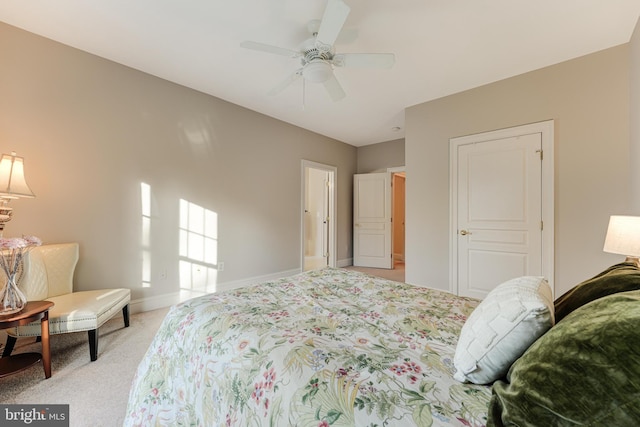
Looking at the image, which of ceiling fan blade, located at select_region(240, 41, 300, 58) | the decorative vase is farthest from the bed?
ceiling fan blade, located at select_region(240, 41, 300, 58)

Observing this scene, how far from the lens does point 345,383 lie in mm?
773

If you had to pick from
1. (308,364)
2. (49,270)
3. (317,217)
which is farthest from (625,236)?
(317,217)

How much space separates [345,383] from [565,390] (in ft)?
1.67

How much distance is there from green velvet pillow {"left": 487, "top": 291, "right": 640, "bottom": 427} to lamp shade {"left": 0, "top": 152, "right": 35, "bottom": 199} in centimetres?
305

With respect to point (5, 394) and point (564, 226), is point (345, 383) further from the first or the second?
point (564, 226)

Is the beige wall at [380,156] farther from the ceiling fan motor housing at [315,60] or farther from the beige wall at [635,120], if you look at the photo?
the ceiling fan motor housing at [315,60]

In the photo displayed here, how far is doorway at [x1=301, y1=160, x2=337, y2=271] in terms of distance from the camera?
4.93 meters

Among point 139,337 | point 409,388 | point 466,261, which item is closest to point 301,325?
point 409,388

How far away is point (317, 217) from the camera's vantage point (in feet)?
22.9

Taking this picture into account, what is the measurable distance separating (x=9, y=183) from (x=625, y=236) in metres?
4.36

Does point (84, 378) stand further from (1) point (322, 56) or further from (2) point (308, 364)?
(1) point (322, 56)

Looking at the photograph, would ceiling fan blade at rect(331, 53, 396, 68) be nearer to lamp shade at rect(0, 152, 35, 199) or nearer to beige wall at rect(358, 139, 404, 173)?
lamp shade at rect(0, 152, 35, 199)

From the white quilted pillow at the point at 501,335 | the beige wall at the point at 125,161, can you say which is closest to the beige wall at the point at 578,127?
the white quilted pillow at the point at 501,335

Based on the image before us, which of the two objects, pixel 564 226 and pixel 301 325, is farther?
pixel 564 226
